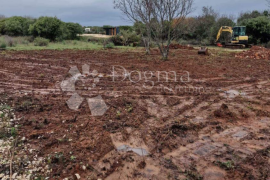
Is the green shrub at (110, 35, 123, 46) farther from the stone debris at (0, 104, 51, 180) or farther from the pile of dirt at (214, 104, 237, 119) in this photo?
Answer: the stone debris at (0, 104, 51, 180)

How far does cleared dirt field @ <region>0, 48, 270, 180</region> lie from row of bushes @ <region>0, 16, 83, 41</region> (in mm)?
17620

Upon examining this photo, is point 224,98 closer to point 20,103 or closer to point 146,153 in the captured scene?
point 146,153

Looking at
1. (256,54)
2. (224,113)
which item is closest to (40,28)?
(256,54)

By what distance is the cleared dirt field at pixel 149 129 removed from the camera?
2.74 meters

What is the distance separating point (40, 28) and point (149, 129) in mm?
21967

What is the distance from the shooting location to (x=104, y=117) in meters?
4.17

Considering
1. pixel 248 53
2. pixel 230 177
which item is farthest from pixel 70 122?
pixel 248 53

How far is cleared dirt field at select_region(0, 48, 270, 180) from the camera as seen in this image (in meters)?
2.74

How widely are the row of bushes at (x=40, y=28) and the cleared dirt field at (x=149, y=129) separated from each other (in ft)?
57.8

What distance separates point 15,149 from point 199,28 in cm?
2892

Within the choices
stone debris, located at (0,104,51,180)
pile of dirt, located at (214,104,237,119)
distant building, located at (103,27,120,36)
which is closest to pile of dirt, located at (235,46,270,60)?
pile of dirt, located at (214,104,237,119)

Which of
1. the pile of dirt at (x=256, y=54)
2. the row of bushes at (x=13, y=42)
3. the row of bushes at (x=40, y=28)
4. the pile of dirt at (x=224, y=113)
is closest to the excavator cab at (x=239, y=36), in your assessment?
the pile of dirt at (x=256, y=54)

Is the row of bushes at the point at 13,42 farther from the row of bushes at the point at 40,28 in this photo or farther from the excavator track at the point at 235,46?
the excavator track at the point at 235,46

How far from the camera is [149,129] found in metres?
3.72
